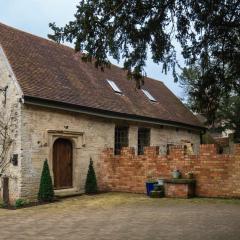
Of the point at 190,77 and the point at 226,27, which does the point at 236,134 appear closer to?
the point at 190,77

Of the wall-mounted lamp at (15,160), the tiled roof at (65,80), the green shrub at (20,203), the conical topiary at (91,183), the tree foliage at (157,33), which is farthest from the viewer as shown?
the conical topiary at (91,183)

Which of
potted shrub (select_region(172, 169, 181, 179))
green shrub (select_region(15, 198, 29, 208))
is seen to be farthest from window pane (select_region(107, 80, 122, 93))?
green shrub (select_region(15, 198, 29, 208))

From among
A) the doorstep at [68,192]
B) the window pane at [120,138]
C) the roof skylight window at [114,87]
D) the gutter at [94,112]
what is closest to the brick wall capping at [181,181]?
the doorstep at [68,192]

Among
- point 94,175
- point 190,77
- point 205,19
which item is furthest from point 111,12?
point 190,77

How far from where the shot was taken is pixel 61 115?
60.1 ft

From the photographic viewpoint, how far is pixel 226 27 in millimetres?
9109

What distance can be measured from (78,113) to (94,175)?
279 centimetres

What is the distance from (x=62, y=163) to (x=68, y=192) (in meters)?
1.21

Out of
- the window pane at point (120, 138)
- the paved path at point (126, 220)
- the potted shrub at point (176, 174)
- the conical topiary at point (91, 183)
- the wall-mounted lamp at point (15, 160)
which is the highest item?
the window pane at point (120, 138)

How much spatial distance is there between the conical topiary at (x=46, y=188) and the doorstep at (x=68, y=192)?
107 centimetres

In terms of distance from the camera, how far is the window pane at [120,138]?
72.1 ft

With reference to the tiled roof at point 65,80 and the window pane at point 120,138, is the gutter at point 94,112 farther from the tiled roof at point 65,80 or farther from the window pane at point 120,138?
the window pane at point 120,138

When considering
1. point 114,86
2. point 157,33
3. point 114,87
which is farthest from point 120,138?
point 157,33

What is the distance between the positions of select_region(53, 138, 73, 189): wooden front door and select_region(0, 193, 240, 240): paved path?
5.57ft
